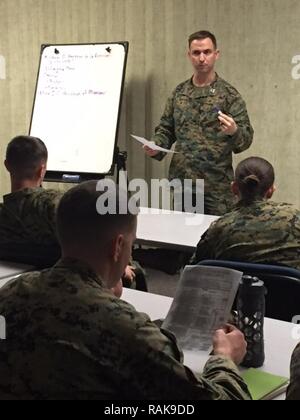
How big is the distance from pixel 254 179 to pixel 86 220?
133cm

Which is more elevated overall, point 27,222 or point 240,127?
point 240,127

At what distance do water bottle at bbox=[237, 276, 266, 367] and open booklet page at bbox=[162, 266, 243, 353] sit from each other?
0.03m

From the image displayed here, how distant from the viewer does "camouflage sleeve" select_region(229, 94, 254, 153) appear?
4.27 m

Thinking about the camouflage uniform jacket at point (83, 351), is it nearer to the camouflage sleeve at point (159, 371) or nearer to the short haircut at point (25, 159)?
the camouflage sleeve at point (159, 371)

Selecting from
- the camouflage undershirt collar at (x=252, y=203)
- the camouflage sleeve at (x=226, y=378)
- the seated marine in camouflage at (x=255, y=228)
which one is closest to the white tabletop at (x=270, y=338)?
the camouflage sleeve at (x=226, y=378)

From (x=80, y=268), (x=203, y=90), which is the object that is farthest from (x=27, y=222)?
(x=203, y=90)

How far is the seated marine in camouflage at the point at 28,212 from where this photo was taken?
2.83 m

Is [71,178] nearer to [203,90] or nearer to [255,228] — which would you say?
[203,90]

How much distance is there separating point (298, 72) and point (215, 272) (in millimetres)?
3350

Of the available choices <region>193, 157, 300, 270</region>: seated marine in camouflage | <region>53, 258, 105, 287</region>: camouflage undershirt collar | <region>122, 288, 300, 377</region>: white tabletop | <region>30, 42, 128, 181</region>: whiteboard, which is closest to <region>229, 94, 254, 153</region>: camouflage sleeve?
<region>30, 42, 128, 181</region>: whiteboard

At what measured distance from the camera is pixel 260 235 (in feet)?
8.11

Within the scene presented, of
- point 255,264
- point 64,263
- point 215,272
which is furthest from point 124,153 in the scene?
point 64,263
